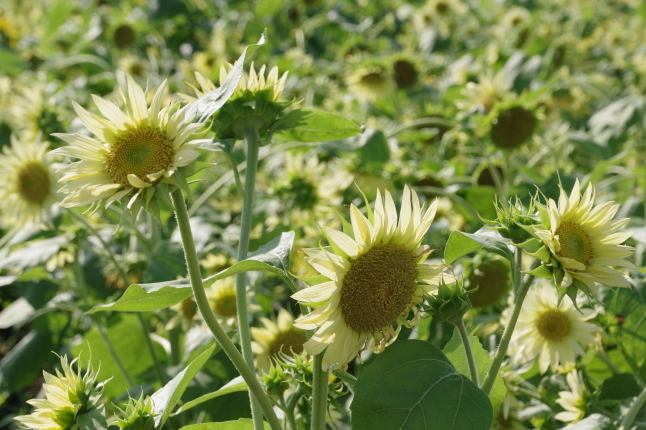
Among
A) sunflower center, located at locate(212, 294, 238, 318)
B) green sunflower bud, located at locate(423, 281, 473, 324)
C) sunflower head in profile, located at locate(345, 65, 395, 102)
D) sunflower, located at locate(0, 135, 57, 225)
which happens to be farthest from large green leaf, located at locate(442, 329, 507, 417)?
sunflower head in profile, located at locate(345, 65, 395, 102)

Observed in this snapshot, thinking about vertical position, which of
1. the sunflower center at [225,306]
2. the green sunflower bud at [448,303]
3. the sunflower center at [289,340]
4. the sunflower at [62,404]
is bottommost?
the sunflower center at [225,306]

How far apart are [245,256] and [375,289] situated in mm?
229

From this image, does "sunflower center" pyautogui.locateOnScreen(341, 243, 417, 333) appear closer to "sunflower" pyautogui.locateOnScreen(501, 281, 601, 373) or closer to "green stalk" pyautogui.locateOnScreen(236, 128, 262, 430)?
"green stalk" pyautogui.locateOnScreen(236, 128, 262, 430)

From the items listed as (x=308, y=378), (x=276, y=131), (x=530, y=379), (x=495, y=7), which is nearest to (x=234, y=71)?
(x=276, y=131)

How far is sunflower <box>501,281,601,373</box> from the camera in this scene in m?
1.24

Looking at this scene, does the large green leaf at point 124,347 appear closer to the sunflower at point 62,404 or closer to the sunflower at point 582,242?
the sunflower at point 62,404

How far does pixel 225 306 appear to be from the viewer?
1646 millimetres

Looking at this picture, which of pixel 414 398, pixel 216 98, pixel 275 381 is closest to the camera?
pixel 414 398

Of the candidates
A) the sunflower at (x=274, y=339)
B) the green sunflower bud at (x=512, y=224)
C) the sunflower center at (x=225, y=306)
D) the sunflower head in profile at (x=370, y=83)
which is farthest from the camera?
the sunflower head in profile at (x=370, y=83)

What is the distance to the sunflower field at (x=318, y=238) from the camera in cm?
80

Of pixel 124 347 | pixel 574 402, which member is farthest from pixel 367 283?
pixel 124 347

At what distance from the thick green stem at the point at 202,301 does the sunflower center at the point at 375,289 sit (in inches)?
5.7

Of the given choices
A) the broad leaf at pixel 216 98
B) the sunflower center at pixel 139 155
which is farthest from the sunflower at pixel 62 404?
the broad leaf at pixel 216 98

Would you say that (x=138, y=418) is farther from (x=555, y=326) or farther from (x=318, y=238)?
(x=318, y=238)
